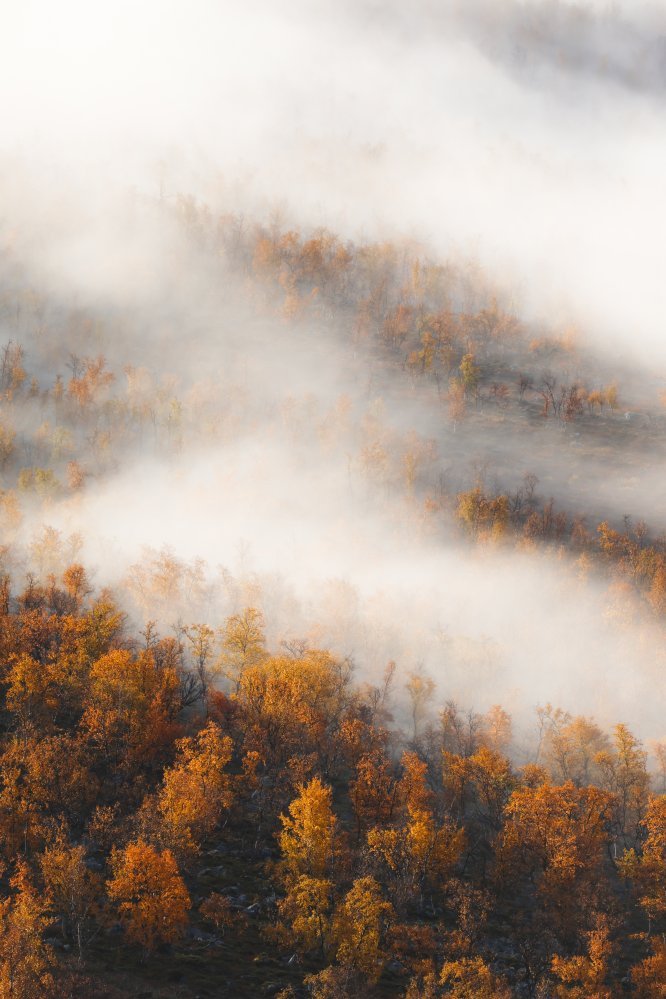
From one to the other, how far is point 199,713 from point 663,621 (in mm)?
84316

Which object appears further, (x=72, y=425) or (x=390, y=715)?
(x=72, y=425)

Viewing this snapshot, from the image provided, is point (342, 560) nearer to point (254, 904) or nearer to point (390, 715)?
point (390, 715)

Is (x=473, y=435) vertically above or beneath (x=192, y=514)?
above

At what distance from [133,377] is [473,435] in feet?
316

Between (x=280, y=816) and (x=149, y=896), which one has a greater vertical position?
(x=280, y=816)

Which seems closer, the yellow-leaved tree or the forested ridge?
the yellow-leaved tree

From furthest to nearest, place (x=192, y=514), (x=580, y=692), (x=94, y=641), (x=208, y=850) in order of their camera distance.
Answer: (x=192, y=514)
(x=580, y=692)
(x=94, y=641)
(x=208, y=850)

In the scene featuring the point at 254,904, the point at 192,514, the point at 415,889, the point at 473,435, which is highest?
the point at 473,435

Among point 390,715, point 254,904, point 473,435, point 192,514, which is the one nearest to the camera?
point 254,904

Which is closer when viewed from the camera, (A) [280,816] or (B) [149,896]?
(B) [149,896]

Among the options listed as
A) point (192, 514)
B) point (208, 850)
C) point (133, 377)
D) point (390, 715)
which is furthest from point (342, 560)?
point (133, 377)

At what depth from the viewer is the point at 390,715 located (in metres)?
93.4

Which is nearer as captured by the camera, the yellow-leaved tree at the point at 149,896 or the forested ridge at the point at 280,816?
the yellow-leaved tree at the point at 149,896

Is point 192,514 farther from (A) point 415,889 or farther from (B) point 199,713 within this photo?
(A) point 415,889
